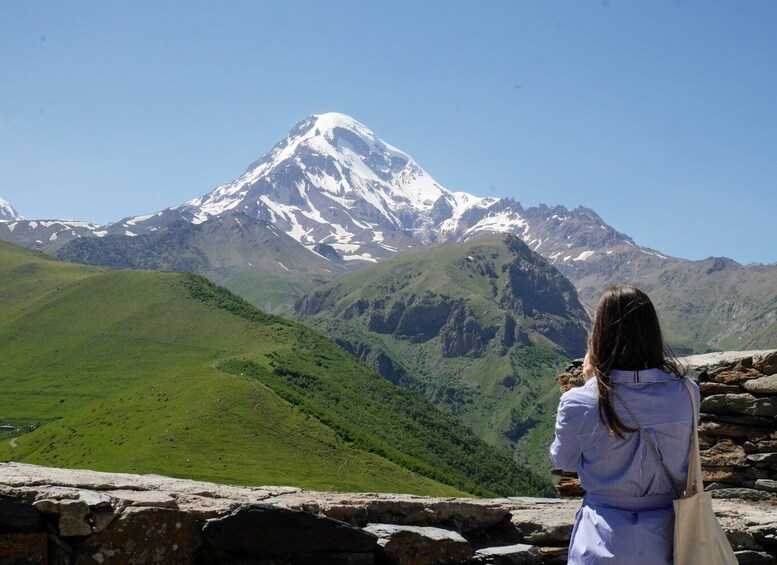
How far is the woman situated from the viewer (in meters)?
5.05

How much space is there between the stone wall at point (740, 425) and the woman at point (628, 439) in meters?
5.75

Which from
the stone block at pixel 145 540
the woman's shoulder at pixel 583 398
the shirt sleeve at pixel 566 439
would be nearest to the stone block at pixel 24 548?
the stone block at pixel 145 540

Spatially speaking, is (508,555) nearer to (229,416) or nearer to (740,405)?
(740,405)

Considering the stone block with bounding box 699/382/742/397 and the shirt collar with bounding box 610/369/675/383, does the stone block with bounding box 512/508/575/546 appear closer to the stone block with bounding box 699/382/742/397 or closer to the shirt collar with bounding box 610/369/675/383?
the stone block with bounding box 699/382/742/397

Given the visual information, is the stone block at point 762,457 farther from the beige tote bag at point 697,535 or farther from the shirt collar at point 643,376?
the shirt collar at point 643,376

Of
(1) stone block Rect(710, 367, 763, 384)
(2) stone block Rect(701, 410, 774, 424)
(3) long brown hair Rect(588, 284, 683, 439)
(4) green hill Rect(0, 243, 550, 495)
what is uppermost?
(3) long brown hair Rect(588, 284, 683, 439)

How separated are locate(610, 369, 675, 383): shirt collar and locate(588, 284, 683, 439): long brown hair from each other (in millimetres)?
43

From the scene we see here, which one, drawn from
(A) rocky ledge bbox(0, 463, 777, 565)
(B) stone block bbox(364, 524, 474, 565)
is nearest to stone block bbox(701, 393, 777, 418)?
(A) rocky ledge bbox(0, 463, 777, 565)

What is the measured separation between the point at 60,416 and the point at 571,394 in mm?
163485

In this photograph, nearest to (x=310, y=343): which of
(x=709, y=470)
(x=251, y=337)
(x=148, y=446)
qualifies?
(x=251, y=337)

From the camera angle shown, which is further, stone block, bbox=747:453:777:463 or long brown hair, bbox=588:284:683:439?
stone block, bbox=747:453:777:463

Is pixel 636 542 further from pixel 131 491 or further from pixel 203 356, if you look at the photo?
pixel 203 356

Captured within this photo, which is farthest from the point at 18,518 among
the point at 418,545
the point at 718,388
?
the point at 718,388

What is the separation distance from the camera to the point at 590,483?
523 cm
